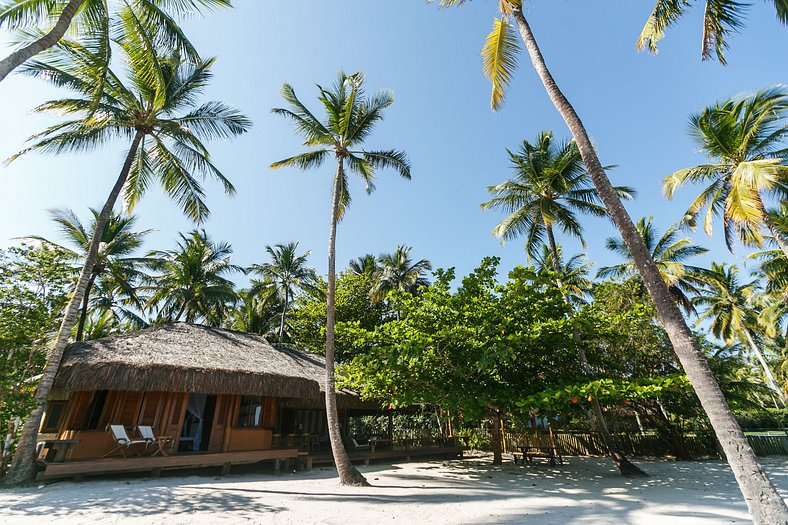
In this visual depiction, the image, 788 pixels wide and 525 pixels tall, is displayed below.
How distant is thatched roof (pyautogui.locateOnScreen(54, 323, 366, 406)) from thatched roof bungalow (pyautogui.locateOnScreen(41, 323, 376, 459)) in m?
0.02

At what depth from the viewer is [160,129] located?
10695 millimetres

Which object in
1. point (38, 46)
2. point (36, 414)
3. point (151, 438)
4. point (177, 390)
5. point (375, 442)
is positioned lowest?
point (375, 442)

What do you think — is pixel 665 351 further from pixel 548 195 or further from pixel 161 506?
pixel 161 506

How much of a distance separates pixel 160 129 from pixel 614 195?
12.0 m

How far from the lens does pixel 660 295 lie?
4.54 m

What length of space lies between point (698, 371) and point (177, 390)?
10.3 metres

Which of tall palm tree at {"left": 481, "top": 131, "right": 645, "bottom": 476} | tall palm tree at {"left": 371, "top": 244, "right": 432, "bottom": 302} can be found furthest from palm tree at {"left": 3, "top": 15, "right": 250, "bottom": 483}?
tall palm tree at {"left": 371, "top": 244, "right": 432, "bottom": 302}

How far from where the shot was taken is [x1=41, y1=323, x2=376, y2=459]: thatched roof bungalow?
865cm

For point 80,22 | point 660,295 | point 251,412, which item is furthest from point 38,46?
point 251,412

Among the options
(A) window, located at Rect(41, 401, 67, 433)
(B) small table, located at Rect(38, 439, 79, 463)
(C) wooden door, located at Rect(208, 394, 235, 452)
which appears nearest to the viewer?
(B) small table, located at Rect(38, 439, 79, 463)

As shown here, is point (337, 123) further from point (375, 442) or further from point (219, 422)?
point (375, 442)

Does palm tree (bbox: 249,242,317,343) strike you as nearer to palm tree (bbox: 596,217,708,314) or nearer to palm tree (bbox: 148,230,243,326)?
palm tree (bbox: 148,230,243,326)

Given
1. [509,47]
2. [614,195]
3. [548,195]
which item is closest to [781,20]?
[509,47]

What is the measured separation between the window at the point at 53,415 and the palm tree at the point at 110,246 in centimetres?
486
